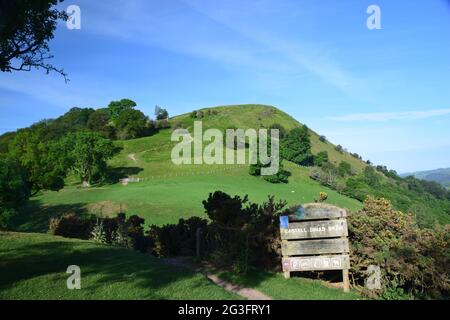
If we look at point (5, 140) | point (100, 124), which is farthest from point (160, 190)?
point (5, 140)

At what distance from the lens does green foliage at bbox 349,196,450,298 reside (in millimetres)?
10398

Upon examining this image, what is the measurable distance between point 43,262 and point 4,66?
18.5 ft

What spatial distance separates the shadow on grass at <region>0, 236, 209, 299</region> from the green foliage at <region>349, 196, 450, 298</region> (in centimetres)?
503

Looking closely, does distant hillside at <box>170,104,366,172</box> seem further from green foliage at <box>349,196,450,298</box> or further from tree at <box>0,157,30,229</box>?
green foliage at <box>349,196,450,298</box>

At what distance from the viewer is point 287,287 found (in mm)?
10578

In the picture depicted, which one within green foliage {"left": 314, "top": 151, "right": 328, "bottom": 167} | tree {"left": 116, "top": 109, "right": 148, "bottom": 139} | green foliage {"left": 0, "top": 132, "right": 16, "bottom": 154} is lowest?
green foliage {"left": 314, "top": 151, "right": 328, "bottom": 167}

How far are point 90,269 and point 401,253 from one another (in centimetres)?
826

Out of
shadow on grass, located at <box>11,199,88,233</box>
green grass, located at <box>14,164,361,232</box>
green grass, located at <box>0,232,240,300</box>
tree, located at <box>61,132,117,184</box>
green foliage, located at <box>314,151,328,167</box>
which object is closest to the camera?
green grass, located at <box>0,232,240,300</box>

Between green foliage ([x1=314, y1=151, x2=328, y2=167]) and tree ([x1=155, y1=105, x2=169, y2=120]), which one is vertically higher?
tree ([x1=155, y1=105, x2=169, y2=120])

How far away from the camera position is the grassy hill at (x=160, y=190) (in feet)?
157

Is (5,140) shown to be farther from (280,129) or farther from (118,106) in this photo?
(280,129)

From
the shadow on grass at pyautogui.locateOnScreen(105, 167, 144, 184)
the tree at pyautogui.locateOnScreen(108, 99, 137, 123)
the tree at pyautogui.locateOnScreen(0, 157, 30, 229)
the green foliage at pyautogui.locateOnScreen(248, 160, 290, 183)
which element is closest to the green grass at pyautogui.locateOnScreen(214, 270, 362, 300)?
the tree at pyautogui.locateOnScreen(0, 157, 30, 229)
